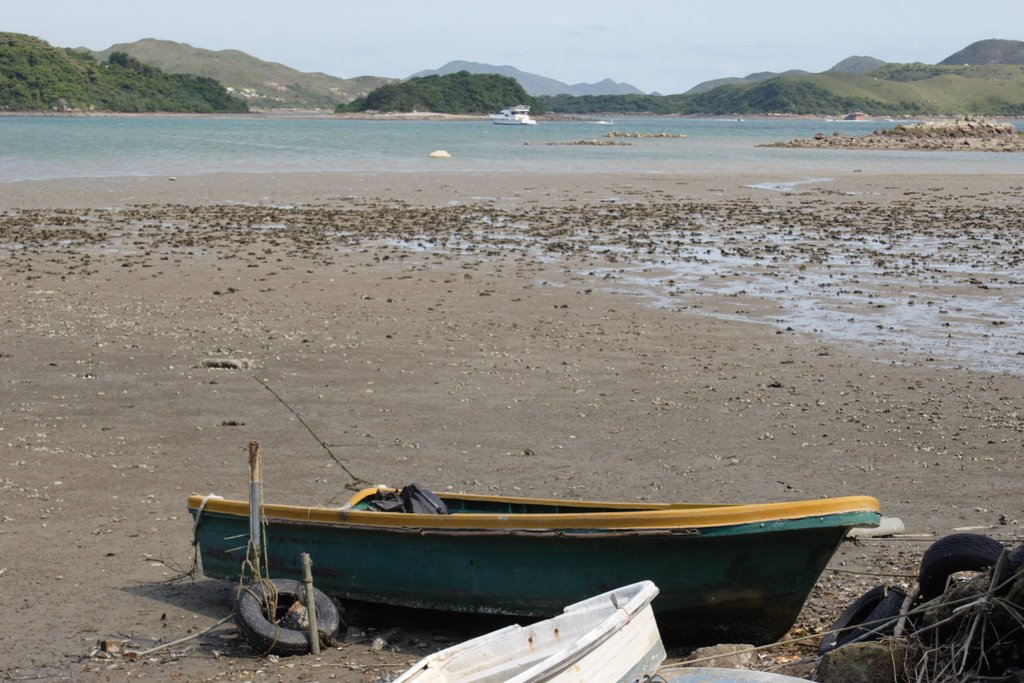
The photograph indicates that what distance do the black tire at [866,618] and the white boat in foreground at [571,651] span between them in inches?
42.6

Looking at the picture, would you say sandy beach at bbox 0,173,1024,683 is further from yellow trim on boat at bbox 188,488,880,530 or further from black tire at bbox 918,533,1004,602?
black tire at bbox 918,533,1004,602

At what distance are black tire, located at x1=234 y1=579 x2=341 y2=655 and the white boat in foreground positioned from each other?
186 cm

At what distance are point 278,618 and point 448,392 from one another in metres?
5.60

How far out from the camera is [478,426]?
40.0 feet

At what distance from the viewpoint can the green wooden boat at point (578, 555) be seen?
6.93 m

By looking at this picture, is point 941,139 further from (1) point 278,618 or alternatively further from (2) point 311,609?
(2) point 311,609

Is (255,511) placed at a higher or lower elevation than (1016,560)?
lower

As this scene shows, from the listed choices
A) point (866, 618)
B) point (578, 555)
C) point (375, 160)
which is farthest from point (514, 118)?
point (866, 618)

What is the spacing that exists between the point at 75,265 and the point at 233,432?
11.0 m

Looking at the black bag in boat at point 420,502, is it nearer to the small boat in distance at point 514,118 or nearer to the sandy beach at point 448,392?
the sandy beach at point 448,392

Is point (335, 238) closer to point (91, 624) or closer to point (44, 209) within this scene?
point (44, 209)

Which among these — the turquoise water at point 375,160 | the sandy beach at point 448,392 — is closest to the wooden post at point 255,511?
the sandy beach at point 448,392

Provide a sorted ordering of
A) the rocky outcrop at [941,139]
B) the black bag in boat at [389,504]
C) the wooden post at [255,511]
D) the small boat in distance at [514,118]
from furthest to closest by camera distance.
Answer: the small boat in distance at [514,118] → the rocky outcrop at [941,139] → the black bag in boat at [389,504] → the wooden post at [255,511]

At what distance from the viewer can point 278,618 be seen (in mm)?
7914
